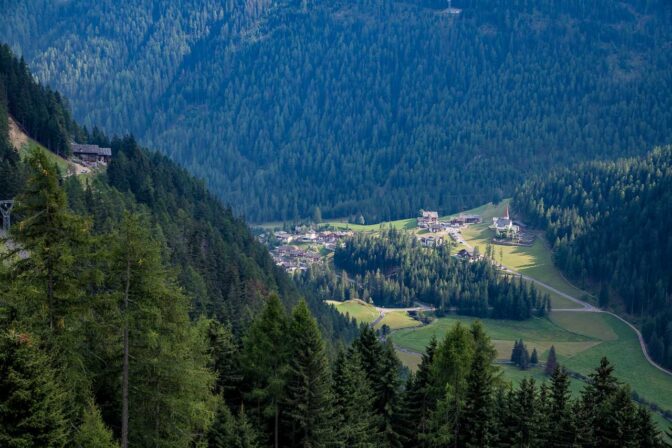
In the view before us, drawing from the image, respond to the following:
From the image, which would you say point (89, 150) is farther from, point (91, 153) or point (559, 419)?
point (559, 419)

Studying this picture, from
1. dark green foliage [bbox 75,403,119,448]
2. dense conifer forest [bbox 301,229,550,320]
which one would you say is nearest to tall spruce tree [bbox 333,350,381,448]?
dark green foliage [bbox 75,403,119,448]

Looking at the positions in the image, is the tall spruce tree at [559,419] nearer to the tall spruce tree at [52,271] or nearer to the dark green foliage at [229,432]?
the dark green foliage at [229,432]

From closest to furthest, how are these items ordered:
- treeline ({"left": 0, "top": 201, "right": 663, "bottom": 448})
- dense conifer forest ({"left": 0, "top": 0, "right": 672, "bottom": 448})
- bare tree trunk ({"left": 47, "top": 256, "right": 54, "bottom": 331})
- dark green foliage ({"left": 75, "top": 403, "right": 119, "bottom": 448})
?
dark green foliage ({"left": 75, "top": 403, "right": 119, "bottom": 448}) → treeline ({"left": 0, "top": 201, "right": 663, "bottom": 448}) → dense conifer forest ({"left": 0, "top": 0, "right": 672, "bottom": 448}) → bare tree trunk ({"left": 47, "top": 256, "right": 54, "bottom": 331})

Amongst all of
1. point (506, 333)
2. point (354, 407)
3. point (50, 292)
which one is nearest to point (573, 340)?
point (506, 333)

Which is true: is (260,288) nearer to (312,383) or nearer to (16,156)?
(16,156)

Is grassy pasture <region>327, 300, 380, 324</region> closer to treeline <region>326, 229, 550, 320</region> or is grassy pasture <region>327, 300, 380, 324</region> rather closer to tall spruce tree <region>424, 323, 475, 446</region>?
treeline <region>326, 229, 550, 320</region>
